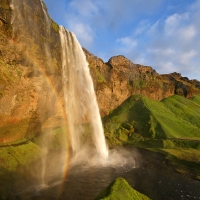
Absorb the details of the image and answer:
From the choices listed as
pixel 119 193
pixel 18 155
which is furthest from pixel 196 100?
pixel 119 193

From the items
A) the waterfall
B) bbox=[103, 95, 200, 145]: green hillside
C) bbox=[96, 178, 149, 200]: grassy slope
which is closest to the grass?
the waterfall

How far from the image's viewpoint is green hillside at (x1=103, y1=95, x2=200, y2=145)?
38.5 metres

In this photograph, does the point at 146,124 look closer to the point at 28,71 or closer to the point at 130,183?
the point at 130,183

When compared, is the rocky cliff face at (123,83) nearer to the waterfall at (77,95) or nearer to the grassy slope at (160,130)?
the grassy slope at (160,130)

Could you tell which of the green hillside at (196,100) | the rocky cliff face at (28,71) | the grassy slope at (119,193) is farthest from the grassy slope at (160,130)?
the rocky cliff face at (28,71)

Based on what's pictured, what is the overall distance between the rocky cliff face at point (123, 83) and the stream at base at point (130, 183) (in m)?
26.8

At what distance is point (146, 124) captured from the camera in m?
41.3

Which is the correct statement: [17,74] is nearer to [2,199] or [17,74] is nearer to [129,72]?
[2,199]

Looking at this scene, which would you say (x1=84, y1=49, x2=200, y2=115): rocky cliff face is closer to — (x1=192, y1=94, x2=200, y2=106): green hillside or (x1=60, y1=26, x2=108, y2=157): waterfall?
(x1=192, y1=94, x2=200, y2=106): green hillside

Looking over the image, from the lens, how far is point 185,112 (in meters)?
52.4

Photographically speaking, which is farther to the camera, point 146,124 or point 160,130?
point 146,124

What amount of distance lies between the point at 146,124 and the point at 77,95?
57.7ft

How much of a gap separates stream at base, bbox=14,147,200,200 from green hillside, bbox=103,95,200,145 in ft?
47.3

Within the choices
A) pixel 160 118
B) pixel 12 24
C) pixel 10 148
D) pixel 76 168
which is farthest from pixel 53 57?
pixel 160 118
